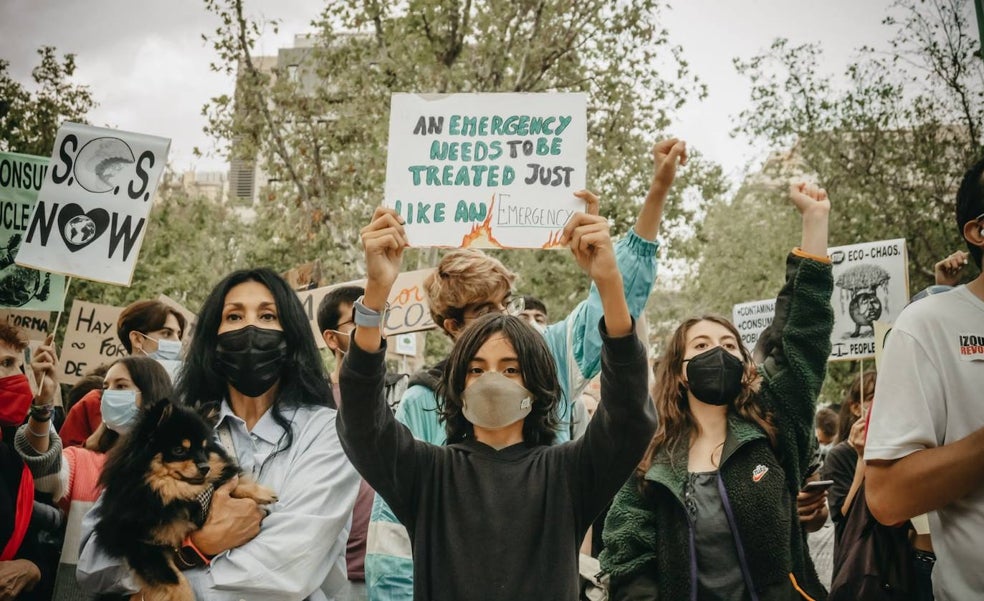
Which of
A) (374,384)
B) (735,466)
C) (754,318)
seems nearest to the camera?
(374,384)

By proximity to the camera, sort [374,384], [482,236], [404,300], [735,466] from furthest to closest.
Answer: [404,300] → [482,236] → [735,466] → [374,384]

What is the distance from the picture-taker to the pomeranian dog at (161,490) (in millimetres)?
2658

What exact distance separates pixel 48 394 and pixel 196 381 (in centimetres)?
198

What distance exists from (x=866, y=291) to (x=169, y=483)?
6.21 m

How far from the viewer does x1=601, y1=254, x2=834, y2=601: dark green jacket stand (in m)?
3.11

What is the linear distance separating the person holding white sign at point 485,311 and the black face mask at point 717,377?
0.46m

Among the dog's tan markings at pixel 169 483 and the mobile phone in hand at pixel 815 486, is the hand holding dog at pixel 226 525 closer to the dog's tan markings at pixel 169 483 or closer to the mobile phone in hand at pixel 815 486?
the dog's tan markings at pixel 169 483

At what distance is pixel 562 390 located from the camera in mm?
3061

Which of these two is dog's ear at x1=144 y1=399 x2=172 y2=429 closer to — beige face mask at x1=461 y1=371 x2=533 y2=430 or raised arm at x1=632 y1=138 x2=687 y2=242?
beige face mask at x1=461 y1=371 x2=533 y2=430

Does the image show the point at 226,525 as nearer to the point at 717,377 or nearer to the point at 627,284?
the point at 627,284

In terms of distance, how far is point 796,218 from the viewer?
68.7 feet

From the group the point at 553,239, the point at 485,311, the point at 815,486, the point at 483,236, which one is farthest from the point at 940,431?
the point at 483,236

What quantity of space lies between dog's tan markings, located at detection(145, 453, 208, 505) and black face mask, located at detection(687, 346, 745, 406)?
188 cm

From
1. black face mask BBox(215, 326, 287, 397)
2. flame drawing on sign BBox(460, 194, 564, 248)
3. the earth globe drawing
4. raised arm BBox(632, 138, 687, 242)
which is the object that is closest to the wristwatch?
black face mask BBox(215, 326, 287, 397)
